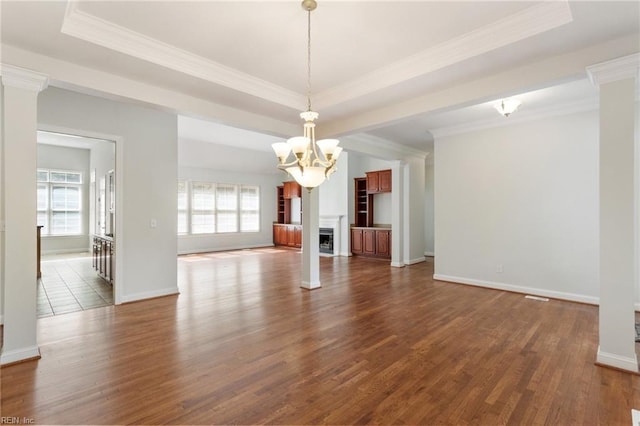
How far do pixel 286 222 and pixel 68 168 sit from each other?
23.1ft

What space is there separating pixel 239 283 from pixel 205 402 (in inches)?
148

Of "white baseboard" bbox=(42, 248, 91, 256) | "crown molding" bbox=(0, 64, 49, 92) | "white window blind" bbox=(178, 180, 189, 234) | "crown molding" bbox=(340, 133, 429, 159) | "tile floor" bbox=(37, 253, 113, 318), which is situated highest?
"crown molding" bbox=(340, 133, 429, 159)

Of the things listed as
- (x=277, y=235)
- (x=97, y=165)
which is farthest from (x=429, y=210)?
(x=97, y=165)

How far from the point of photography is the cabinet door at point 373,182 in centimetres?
906

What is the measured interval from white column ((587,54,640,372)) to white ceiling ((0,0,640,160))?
25 centimetres

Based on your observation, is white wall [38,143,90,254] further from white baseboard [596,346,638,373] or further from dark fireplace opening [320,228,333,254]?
white baseboard [596,346,638,373]

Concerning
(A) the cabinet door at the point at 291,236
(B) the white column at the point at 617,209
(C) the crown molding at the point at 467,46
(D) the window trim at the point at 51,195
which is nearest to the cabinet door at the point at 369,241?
(A) the cabinet door at the point at 291,236

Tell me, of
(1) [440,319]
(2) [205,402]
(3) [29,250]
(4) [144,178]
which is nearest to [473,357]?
(1) [440,319]

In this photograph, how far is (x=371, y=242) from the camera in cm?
899

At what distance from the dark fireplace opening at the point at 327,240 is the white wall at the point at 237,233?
9.61 feet

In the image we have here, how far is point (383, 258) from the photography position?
8.75m

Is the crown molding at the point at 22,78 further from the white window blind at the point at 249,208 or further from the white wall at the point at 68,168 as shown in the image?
Answer: the white window blind at the point at 249,208

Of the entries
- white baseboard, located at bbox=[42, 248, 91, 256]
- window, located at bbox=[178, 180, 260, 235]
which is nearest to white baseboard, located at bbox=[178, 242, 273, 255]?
window, located at bbox=[178, 180, 260, 235]

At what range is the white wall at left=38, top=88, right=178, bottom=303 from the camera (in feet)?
14.1
